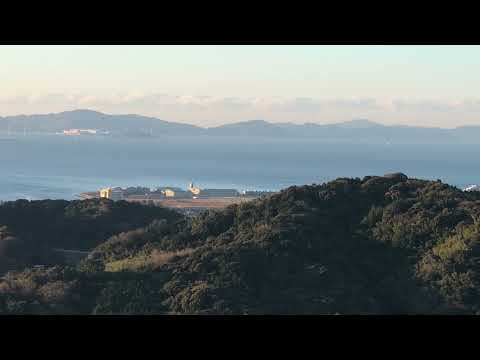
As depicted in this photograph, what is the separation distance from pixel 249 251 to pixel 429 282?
3.29 meters

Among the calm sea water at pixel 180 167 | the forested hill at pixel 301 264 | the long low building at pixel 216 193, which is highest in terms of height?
the calm sea water at pixel 180 167

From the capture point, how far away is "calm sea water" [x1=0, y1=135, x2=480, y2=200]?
7502 centimetres

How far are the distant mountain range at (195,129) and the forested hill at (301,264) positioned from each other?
5424 inches

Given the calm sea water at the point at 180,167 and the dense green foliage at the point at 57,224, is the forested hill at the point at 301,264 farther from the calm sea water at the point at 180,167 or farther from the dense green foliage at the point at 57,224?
the calm sea water at the point at 180,167

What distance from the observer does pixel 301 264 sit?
15188 millimetres

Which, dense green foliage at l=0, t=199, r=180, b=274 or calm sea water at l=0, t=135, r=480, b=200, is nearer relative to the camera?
dense green foliage at l=0, t=199, r=180, b=274

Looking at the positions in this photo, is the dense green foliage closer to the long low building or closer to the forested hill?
the forested hill

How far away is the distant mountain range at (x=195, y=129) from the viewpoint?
159125 millimetres

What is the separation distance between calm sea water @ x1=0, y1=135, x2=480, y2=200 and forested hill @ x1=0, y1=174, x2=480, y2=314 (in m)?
42.7

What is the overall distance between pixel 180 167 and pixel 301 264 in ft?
274

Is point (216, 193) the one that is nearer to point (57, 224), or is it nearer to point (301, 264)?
point (57, 224)

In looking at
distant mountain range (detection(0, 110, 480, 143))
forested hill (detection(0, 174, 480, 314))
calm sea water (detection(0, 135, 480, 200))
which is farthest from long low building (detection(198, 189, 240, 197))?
distant mountain range (detection(0, 110, 480, 143))

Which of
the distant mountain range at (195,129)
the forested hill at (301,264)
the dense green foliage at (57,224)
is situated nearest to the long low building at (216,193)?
the dense green foliage at (57,224)
